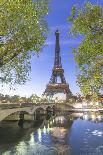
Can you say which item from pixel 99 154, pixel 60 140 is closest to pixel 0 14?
pixel 99 154

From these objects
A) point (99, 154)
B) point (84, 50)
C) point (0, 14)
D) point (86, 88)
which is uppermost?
point (0, 14)

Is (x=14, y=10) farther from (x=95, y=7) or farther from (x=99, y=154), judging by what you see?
(x=99, y=154)

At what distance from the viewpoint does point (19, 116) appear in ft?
344

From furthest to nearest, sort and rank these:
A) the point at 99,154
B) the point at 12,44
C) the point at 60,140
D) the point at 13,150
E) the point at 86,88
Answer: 1. the point at 60,140
2. the point at 13,150
3. the point at 99,154
4. the point at 12,44
5. the point at 86,88

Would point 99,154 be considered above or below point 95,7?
below

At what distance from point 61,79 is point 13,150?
474 ft

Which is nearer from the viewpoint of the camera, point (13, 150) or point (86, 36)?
point (86, 36)

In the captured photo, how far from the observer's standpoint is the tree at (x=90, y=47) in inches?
1419

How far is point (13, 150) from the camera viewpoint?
183ft

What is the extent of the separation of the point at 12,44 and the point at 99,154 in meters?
21.4

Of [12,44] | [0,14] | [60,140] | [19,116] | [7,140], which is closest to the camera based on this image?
[0,14]

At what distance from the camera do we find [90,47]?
3697 cm

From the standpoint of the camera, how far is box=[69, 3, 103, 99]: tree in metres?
36.0

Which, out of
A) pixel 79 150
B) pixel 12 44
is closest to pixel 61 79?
pixel 79 150
